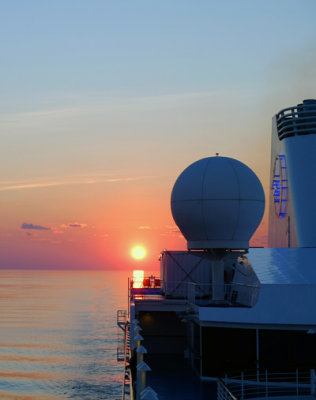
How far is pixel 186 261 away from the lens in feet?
123

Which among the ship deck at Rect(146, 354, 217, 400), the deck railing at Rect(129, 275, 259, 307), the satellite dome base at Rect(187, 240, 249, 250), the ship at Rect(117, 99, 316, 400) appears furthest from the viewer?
the satellite dome base at Rect(187, 240, 249, 250)

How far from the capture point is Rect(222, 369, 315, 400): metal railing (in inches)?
876

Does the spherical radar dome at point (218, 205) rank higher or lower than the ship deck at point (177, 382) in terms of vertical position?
higher

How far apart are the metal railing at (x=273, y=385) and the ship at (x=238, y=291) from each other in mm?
46

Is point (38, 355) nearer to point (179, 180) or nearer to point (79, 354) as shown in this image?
point (79, 354)

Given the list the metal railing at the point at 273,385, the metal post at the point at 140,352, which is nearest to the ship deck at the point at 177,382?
the metal railing at the point at 273,385

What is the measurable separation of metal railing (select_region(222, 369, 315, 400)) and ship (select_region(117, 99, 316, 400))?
0.05 meters

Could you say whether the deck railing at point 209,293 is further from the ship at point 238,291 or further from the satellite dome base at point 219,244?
the satellite dome base at point 219,244

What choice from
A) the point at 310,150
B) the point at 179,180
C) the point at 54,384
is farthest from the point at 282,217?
the point at 54,384

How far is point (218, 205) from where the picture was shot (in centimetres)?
2889

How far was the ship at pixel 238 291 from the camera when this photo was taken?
2405 centimetres

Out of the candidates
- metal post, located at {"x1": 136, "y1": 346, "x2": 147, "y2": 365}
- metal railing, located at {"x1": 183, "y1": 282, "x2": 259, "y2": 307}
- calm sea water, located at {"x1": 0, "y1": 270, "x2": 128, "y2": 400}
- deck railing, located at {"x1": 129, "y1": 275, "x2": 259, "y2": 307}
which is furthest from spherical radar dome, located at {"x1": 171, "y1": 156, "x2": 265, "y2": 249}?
calm sea water, located at {"x1": 0, "y1": 270, "x2": 128, "y2": 400}

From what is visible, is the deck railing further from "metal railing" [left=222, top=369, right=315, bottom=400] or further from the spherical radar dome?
"metal railing" [left=222, top=369, right=315, bottom=400]

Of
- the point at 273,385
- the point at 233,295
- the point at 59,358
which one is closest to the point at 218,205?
the point at 233,295
